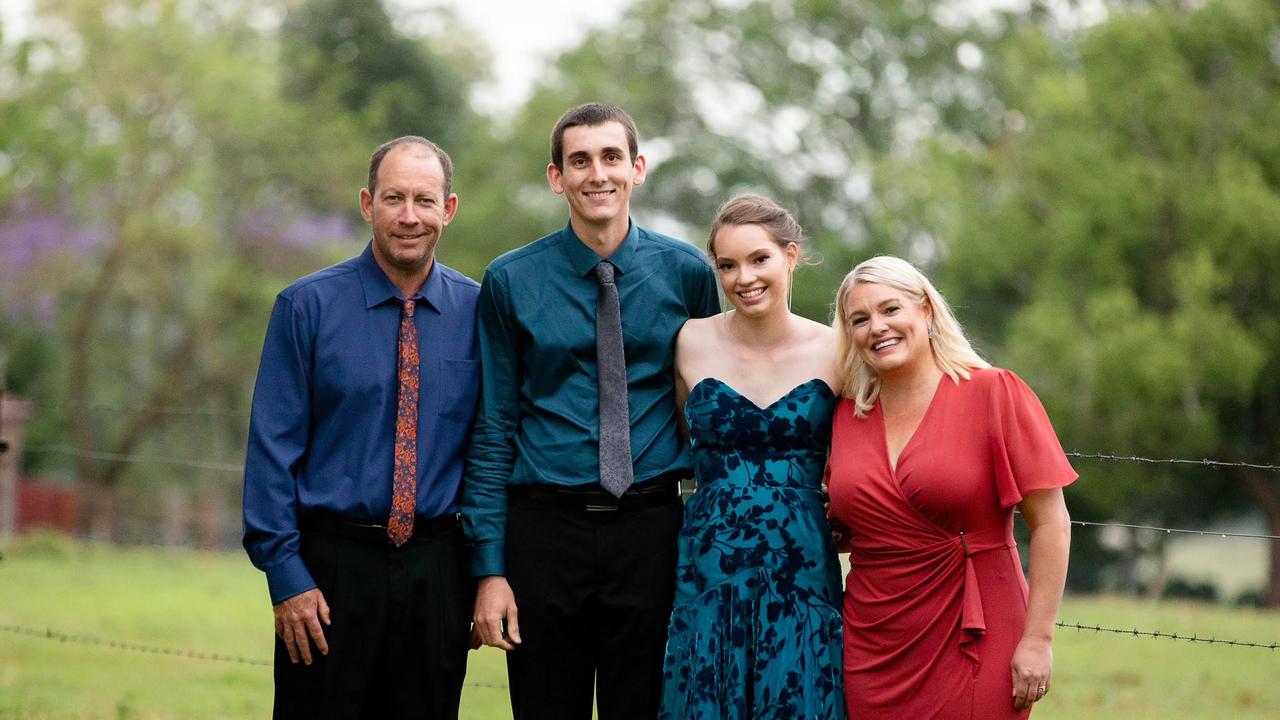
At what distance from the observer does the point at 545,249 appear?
14.1ft

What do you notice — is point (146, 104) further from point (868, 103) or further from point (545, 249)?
point (545, 249)

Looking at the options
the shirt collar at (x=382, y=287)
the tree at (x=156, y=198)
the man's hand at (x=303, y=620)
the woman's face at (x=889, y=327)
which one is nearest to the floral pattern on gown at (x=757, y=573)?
the woman's face at (x=889, y=327)

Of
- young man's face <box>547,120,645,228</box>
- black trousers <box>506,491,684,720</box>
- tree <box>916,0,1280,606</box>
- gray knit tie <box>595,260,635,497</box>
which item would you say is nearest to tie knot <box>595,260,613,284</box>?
gray knit tie <box>595,260,635,497</box>

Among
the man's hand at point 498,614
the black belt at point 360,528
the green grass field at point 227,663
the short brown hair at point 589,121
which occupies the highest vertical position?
the short brown hair at point 589,121

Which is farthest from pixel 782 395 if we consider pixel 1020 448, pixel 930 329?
pixel 1020 448

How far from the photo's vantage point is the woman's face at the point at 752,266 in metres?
4.00

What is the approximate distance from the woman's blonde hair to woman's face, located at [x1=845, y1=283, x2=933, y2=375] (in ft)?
0.07

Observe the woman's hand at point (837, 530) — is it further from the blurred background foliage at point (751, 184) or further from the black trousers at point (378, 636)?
the blurred background foliage at point (751, 184)

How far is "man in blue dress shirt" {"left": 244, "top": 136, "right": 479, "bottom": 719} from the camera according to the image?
4031 millimetres

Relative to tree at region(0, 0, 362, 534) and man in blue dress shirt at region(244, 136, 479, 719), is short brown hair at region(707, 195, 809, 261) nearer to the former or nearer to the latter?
man in blue dress shirt at region(244, 136, 479, 719)

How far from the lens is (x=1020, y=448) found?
12.0ft

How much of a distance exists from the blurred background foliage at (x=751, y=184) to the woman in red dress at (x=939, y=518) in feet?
48.8

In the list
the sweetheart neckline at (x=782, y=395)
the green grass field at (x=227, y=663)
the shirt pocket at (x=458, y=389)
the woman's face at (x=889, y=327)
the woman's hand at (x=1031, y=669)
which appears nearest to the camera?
the woman's hand at (x=1031, y=669)

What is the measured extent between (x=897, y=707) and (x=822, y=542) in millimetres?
503
